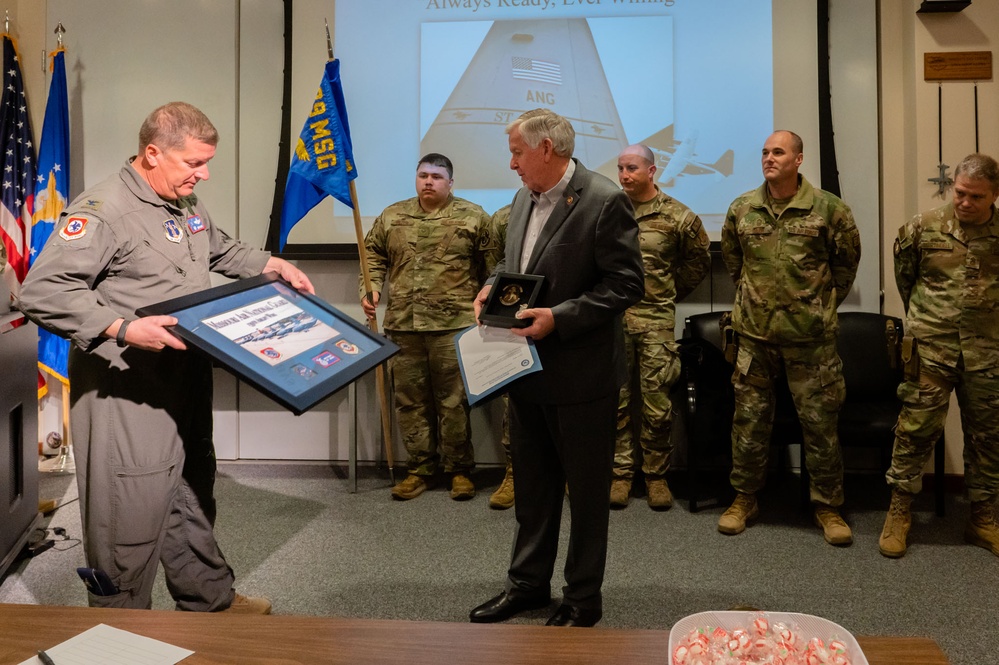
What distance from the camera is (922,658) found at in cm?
93

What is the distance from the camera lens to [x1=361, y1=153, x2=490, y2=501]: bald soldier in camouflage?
3.90 m

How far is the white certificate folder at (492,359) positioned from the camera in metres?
2.09

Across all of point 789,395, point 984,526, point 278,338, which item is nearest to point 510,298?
point 278,338

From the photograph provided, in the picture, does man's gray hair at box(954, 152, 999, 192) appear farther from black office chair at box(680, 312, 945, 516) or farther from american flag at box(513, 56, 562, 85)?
american flag at box(513, 56, 562, 85)

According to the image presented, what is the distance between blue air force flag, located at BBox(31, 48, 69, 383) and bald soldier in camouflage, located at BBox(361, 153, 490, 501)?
5.81 feet

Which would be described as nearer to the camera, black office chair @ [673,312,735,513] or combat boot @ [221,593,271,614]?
combat boot @ [221,593,271,614]

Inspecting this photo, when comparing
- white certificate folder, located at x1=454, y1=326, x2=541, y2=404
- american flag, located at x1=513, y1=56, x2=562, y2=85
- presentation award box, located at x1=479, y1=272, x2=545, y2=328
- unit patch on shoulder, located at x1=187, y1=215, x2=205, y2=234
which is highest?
american flag, located at x1=513, y1=56, x2=562, y2=85

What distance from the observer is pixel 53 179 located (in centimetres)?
427

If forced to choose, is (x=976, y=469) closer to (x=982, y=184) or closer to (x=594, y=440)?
(x=982, y=184)

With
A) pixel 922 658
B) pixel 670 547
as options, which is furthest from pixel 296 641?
A: pixel 670 547

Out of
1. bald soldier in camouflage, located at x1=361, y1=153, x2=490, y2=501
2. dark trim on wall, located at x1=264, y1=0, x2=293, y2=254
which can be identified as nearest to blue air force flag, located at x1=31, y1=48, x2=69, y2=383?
dark trim on wall, located at x1=264, y1=0, x2=293, y2=254

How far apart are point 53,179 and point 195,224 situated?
2.80m

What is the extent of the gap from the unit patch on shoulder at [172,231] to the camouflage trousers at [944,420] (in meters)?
2.77

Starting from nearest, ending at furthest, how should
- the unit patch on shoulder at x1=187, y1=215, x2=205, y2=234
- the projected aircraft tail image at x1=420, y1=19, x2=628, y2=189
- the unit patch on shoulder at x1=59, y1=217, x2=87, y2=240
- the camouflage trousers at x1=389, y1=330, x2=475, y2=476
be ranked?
the unit patch on shoulder at x1=59, y1=217, x2=87, y2=240
the unit patch on shoulder at x1=187, y1=215, x2=205, y2=234
the camouflage trousers at x1=389, y1=330, x2=475, y2=476
the projected aircraft tail image at x1=420, y1=19, x2=628, y2=189
